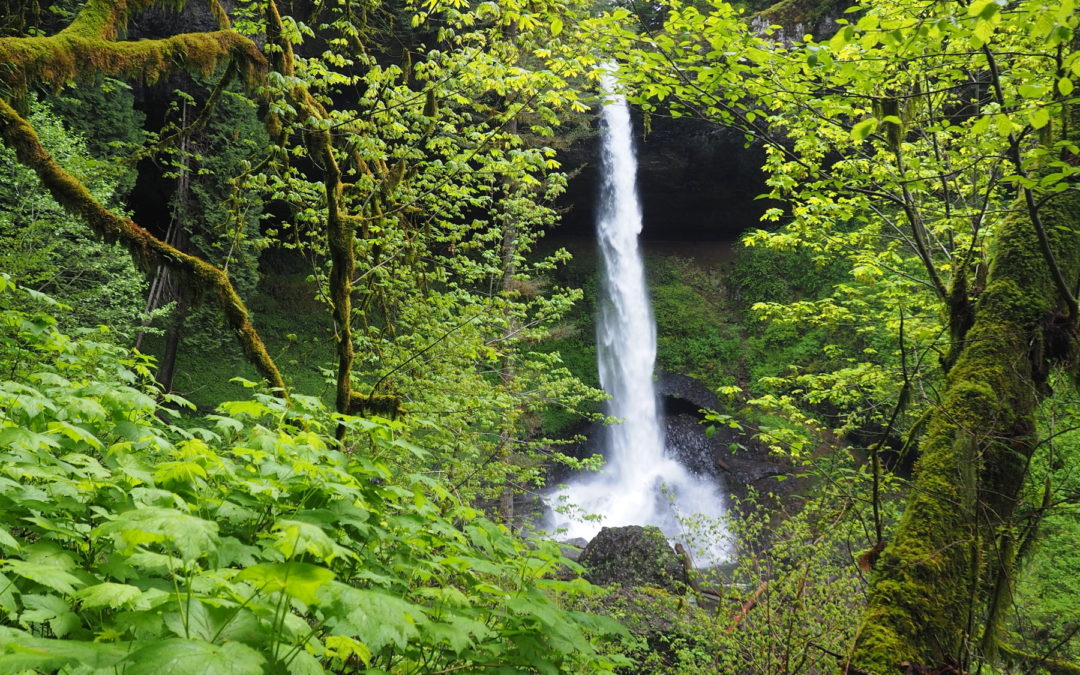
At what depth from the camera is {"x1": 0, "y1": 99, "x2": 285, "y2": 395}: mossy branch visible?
3811mm

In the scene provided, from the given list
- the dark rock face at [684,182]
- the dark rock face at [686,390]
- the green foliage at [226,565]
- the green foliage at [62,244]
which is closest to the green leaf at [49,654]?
the green foliage at [226,565]

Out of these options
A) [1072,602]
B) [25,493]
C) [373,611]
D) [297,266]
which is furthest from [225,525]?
[297,266]

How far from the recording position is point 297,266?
66.6ft

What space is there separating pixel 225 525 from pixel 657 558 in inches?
314

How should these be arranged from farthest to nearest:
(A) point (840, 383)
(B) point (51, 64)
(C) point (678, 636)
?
(A) point (840, 383), (C) point (678, 636), (B) point (51, 64)

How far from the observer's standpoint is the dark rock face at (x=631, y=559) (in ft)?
28.1

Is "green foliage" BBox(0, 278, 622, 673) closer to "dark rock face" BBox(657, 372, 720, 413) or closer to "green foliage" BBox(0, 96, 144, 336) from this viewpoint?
"green foliage" BBox(0, 96, 144, 336)

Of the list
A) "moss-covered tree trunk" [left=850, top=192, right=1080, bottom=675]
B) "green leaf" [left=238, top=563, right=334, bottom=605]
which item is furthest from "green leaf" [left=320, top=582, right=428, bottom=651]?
"moss-covered tree trunk" [left=850, top=192, right=1080, bottom=675]

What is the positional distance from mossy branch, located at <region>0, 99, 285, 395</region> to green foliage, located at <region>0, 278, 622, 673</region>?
5.29 feet

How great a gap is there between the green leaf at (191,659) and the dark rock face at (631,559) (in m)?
7.84

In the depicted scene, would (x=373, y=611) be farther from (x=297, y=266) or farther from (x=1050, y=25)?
(x=297, y=266)

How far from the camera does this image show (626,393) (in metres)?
18.1

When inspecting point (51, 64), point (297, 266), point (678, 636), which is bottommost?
point (678, 636)

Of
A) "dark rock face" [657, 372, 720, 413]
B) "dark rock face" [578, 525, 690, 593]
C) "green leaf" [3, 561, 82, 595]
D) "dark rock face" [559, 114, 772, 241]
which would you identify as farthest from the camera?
A: "dark rock face" [559, 114, 772, 241]
